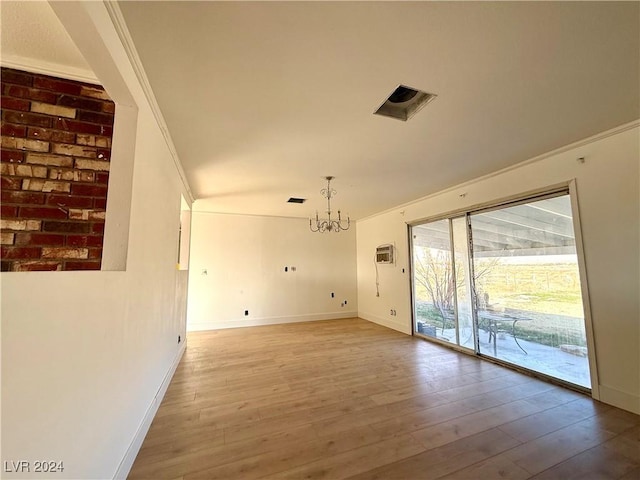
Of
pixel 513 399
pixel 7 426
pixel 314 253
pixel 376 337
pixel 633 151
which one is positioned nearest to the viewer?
pixel 7 426

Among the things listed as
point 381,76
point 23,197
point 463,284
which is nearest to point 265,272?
point 463,284

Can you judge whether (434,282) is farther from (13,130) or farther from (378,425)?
(13,130)

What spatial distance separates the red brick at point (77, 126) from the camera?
1.48 meters

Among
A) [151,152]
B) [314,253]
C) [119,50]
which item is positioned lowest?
[314,253]

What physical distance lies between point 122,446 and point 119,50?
233cm

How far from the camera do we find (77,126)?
1.52 meters

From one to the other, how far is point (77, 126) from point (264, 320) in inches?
204

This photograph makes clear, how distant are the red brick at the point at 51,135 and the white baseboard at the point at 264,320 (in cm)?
474

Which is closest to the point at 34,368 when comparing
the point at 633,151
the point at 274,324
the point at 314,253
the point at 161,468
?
the point at 161,468

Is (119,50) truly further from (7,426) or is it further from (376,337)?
(376,337)

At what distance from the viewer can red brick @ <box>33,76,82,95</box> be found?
1.51 m

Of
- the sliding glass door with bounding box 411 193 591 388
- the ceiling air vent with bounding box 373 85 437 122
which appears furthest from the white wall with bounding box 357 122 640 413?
the ceiling air vent with bounding box 373 85 437 122

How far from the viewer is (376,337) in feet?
16.0

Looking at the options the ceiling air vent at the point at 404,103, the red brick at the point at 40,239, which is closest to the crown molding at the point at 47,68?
the red brick at the point at 40,239
